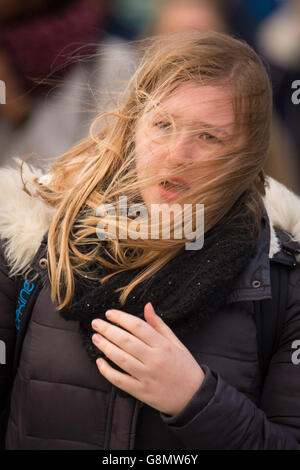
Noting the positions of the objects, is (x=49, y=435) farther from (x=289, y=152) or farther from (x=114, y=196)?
(x=289, y=152)

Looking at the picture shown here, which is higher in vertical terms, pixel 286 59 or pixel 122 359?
pixel 286 59

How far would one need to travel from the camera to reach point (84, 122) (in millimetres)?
1625

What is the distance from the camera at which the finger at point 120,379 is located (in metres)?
0.92

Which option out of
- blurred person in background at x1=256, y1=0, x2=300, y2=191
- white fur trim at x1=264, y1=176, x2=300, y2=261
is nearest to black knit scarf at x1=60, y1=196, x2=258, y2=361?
white fur trim at x1=264, y1=176, x2=300, y2=261

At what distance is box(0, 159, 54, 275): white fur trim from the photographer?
108 cm

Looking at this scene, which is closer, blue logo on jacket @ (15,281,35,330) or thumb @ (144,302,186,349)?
thumb @ (144,302,186,349)

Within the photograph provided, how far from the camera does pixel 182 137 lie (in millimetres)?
1009

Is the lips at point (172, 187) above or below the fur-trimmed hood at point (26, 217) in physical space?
above

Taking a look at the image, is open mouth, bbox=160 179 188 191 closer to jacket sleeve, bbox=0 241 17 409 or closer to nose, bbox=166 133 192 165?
nose, bbox=166 133 192 165

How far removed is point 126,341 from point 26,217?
1.41 feet

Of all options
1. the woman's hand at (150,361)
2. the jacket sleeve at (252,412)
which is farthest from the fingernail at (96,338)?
the jacket sleeve at (252,412)

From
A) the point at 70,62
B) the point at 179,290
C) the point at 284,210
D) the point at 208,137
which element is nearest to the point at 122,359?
the point at 179,290

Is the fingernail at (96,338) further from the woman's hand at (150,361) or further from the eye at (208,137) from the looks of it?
the eye at (208,137)

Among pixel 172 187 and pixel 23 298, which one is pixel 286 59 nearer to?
pixel 172 187
